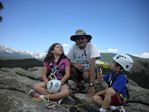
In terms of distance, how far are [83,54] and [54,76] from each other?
1851mm

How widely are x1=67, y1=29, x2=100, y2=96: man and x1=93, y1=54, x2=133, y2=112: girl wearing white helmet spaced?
1221mm

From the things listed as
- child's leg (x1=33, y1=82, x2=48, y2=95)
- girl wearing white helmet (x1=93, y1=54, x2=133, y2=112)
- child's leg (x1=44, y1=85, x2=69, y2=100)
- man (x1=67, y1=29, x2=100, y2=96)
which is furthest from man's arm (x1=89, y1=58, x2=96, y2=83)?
child's leg (x1=33, y1=82, x2=48, y2=95)

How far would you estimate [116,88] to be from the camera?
778cm

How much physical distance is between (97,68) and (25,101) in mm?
4480

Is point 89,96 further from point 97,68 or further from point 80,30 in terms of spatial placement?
point 80,30

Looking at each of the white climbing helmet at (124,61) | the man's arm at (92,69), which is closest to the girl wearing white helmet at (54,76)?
the man's arm at (92,69)

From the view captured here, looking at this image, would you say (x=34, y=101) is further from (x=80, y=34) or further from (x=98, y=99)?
(x=80, y=34)

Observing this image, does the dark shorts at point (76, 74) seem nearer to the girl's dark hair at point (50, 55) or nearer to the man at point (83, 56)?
the man at point (83, 56)

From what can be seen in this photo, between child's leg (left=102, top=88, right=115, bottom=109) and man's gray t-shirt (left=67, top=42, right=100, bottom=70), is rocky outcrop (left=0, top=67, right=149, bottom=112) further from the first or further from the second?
man's gray t-shirt (left=67, top=42, right=100, bottom=70)

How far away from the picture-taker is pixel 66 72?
8.90m

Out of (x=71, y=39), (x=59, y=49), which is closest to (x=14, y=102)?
(x=59, y=49)

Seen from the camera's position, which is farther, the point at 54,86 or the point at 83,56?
the point at 83,56

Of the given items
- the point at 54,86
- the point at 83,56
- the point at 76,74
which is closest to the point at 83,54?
the point at 83,56

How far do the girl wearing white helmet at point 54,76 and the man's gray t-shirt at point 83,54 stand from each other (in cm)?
84
